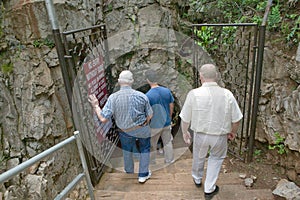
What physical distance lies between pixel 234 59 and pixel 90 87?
207 centimetres

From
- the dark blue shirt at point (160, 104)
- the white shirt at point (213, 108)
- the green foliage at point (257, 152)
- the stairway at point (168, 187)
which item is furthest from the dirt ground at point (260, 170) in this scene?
the dark blue shirt at point (160, 104)

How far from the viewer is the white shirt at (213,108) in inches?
80.7

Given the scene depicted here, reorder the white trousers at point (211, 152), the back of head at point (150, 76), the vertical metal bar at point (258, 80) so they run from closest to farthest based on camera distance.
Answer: the white trousers at point (211, 152) → the vertical metal bar at point (258, 80) → the back of head at point (150, 76)

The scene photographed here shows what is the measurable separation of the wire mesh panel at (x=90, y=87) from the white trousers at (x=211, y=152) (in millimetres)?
1182

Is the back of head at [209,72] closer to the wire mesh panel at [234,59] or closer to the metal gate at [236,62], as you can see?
the metal gate at [236,62]

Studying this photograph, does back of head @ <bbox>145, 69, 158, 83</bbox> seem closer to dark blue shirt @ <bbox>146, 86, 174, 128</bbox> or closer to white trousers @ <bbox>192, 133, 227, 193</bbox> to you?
dark blue shirt @ <bbox>146, 86, 174, 128</bbox>

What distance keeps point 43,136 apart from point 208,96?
1716 mm

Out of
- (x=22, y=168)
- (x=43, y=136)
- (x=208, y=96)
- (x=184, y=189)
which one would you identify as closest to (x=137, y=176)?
(x=184, y=189)

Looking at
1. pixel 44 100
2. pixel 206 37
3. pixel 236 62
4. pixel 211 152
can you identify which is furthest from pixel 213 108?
pixel 206 37

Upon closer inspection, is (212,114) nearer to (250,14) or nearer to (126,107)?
(126,107)

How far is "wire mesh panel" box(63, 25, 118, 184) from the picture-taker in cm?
229

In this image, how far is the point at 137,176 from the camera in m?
2.94

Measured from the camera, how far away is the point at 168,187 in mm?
2580

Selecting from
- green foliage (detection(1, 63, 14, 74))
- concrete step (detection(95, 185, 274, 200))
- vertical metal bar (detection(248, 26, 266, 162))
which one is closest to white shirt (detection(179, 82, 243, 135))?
vertical metal bar (detection(248, 26, 266, 162))
